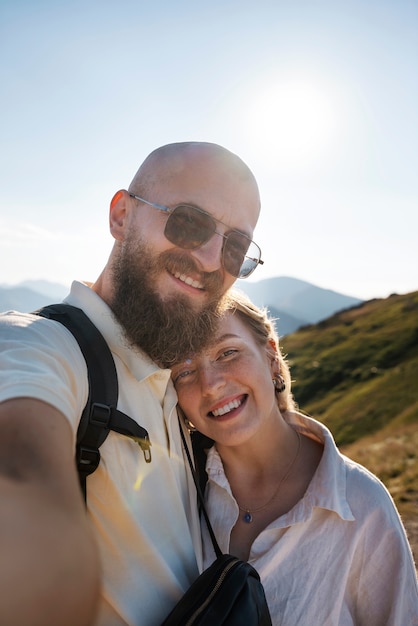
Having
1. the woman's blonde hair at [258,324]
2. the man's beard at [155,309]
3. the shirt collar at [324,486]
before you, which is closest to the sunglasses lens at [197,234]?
the man's beard at [155,309]

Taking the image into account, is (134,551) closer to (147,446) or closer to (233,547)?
(147,446)

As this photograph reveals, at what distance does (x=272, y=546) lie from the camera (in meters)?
3.15

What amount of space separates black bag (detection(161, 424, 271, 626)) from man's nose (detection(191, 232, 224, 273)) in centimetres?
180

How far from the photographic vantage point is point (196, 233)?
3.19 metres

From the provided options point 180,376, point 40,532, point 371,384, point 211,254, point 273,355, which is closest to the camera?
point 40,532

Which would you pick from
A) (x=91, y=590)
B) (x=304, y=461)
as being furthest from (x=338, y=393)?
(x=91, y=590)

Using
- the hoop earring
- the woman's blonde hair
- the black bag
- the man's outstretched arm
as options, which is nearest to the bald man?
the man's outstretched arm

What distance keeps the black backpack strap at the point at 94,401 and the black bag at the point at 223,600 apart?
25.4 inches

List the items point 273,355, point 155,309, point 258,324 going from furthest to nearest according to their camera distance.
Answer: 1. point 273,355
2. point 258,324
3. point 155,309

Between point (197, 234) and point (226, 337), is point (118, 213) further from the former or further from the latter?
point (226, 337)

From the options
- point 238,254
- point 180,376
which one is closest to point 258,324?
point 238,254

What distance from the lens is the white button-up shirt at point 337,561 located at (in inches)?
120

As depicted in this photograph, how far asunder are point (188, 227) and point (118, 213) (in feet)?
1.98

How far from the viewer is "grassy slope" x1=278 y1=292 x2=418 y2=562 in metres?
19.8
